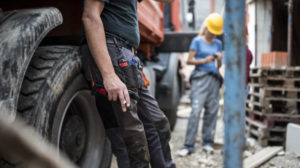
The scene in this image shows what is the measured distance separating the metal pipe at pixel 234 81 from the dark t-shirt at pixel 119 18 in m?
0.89

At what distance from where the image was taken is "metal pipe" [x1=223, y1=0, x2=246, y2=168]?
974 millimetres

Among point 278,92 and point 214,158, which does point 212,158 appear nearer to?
point 214,158

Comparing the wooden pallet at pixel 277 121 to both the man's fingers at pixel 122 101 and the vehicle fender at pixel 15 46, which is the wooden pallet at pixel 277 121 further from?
the vehicle fender at pixel 15 46

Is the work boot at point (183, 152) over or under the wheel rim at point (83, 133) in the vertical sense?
under

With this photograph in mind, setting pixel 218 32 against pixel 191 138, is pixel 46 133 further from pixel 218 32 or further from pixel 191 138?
pixel 218 32

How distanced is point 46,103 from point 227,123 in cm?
102

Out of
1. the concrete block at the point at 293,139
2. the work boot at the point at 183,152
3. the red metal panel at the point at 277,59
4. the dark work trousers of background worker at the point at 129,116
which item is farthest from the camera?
the red metal panel at the point at 277,59

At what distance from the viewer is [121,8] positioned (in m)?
1.76

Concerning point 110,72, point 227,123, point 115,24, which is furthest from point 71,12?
point 227,123

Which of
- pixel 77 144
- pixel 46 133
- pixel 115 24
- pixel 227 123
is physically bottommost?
pixel 77 144

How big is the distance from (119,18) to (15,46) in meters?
0.65

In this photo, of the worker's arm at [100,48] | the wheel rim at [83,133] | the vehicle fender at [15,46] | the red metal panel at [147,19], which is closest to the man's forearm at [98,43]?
the worker's arm at [100,48]

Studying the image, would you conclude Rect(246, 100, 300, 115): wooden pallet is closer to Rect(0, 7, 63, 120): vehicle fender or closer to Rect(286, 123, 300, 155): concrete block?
Rect(286, 123, 300, 155): concrete block

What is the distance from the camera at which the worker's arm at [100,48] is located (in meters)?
1.60
